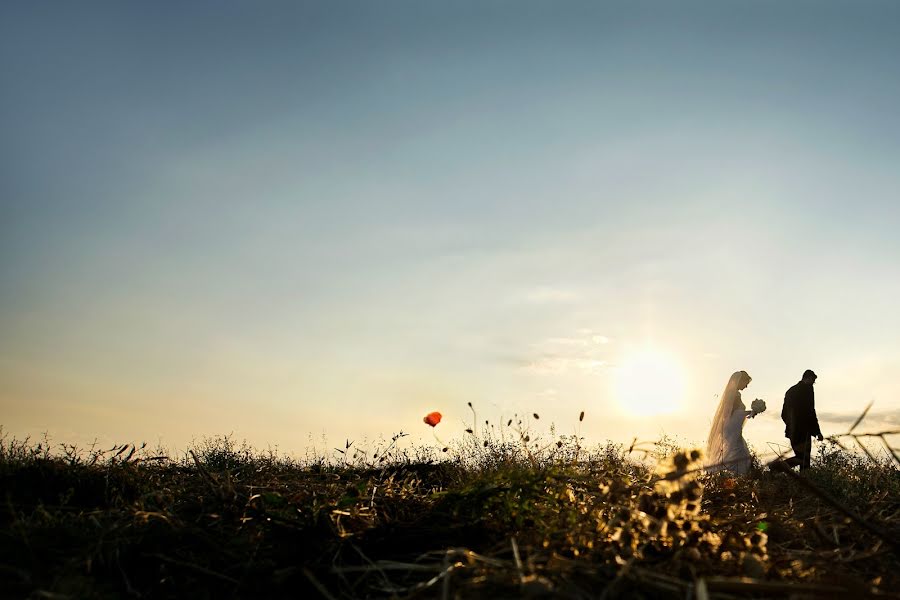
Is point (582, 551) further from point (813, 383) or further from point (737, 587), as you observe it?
point (813, 383)

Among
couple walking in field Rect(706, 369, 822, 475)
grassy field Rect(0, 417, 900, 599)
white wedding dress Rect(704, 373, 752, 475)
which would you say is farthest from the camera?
couple walking in field Rect(706, 369, 822, 475)

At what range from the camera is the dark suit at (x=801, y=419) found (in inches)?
534

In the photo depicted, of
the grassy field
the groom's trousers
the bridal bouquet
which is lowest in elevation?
the grassy field

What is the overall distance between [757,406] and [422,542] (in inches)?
461

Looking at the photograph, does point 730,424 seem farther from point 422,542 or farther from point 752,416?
point 422,542

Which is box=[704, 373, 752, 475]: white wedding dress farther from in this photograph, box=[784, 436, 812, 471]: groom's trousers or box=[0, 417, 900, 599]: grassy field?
box=[0, 417, 900, 599]: grassy field

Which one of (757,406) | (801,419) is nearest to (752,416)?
(757,406)

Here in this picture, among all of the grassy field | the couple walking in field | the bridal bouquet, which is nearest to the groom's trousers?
Answer: the couple walking in field

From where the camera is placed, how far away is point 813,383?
1391 cm

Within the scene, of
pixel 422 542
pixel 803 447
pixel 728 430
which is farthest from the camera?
pixel 803 447

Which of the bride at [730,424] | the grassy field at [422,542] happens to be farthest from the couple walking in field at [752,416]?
the grassy field at [422,542]

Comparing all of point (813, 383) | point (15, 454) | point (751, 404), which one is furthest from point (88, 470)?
point (813, 383)

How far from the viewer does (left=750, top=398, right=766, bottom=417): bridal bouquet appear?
13445 mm

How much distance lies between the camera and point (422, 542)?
12.6 feet
